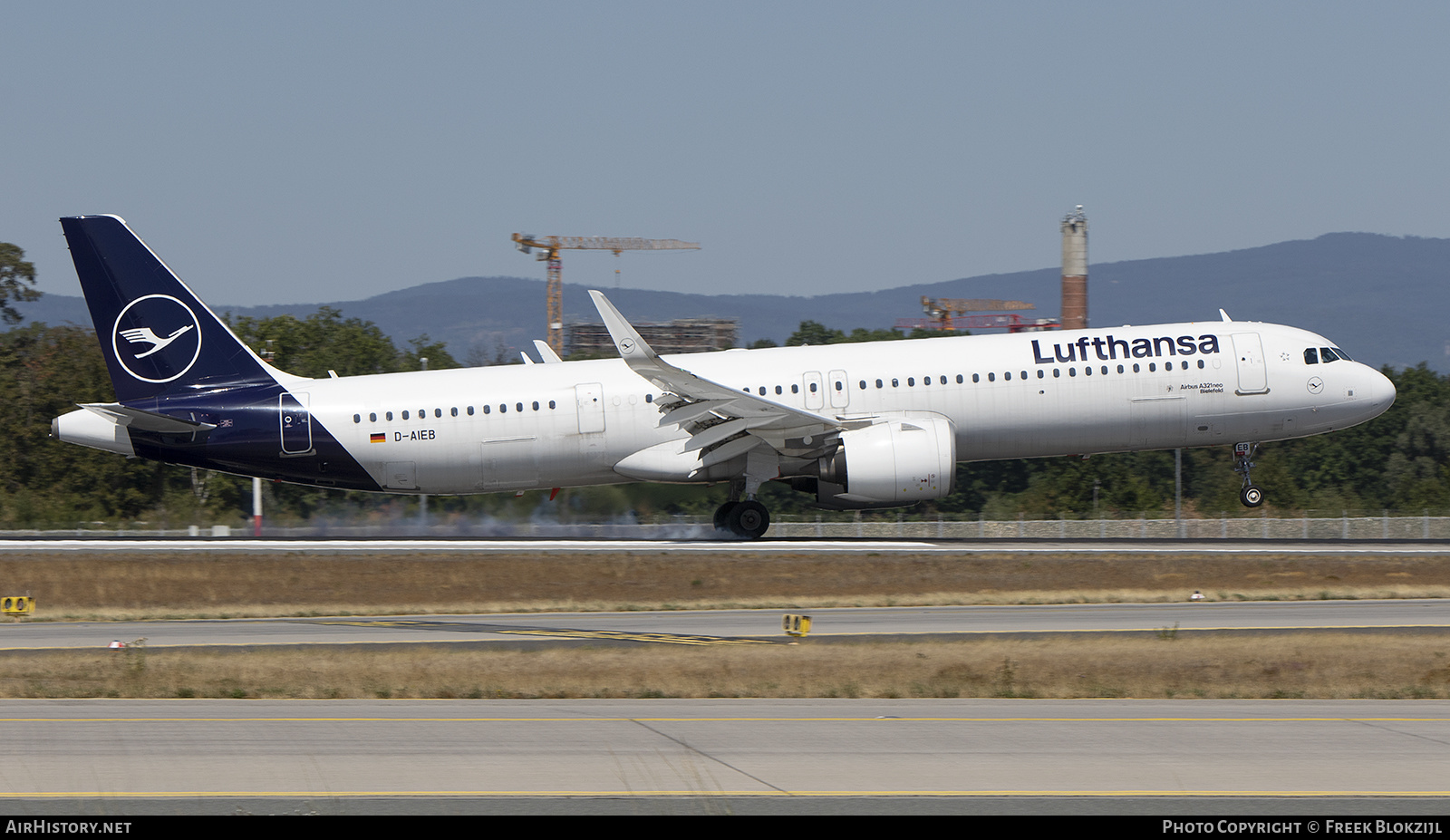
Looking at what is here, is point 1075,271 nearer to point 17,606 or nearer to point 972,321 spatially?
point 972,321

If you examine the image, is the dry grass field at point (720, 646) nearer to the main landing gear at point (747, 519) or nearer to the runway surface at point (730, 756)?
the runway surface at point (730, 756)

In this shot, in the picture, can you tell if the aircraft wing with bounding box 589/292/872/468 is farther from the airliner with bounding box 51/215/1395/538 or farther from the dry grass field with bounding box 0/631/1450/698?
the dry grass field with bounding box 0/631/1450/698

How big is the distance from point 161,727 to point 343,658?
613 cm

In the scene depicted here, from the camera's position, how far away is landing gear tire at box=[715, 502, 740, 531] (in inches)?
1344

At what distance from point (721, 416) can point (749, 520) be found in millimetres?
3047

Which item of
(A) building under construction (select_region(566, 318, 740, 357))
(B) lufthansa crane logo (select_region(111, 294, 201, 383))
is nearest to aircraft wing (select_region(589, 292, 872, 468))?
(B) lufthansa crane logo (select_region(111, 294, 201, 383))

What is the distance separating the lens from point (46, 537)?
41.1 m

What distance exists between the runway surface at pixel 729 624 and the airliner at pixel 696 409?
6.15 m

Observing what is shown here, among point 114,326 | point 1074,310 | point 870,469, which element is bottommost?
point 870,469

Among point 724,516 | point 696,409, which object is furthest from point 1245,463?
point 696,409

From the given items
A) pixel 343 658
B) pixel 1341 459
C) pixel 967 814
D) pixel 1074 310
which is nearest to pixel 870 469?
pixel 343 658

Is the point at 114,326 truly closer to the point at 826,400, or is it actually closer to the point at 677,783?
the point at 826,400

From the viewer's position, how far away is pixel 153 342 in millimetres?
34219

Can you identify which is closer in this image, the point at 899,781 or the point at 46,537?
the point at 899,781
